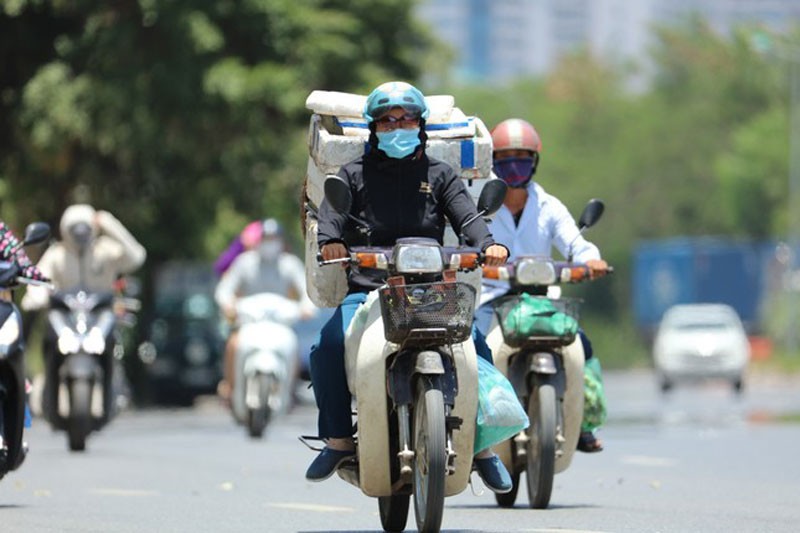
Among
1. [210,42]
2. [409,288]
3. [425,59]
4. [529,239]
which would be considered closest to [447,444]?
[409,288]

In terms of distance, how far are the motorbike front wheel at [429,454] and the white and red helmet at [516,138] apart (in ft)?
11.6

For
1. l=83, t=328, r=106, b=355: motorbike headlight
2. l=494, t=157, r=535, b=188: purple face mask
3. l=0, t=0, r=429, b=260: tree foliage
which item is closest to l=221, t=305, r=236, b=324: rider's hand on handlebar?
l=83, t=328, r=106, b=355: motorbike headlight

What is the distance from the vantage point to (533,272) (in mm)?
12336

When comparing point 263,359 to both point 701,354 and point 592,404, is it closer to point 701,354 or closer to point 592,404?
point 592,404

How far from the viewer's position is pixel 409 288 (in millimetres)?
9375

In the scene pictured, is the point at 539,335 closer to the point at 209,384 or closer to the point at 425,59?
the point at 209,384

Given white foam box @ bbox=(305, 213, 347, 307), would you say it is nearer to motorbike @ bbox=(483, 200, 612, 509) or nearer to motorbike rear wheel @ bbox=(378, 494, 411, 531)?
motorbike rear wheel @ bbox=(378, 494, 411, 531)

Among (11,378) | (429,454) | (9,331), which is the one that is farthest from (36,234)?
(429,454)

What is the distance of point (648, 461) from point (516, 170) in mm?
5127

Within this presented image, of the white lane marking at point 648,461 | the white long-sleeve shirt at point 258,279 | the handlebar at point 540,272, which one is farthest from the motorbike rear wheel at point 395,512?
the white long-sleeve shirt at point 258,279

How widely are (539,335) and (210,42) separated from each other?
1766 centimetres

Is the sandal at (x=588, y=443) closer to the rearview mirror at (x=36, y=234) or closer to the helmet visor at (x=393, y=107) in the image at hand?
the rearview mirror at (x=36, y=234)

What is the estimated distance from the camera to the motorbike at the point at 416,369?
9383 millimetres

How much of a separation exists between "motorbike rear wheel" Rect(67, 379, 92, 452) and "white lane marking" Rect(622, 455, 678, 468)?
4257 mm
